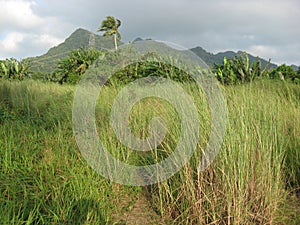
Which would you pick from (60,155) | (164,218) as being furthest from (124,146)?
(164,218)

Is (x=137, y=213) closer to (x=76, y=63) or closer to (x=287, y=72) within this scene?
(x=287, y=72)

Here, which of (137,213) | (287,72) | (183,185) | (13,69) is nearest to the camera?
(183,185)

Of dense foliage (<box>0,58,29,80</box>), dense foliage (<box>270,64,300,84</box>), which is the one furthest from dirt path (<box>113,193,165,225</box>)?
dense foliage (<box>0,58,29,80</box>)

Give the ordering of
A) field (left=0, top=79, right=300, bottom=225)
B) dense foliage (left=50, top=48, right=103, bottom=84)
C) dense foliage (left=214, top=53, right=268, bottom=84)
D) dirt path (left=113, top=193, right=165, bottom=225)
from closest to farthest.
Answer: field (left=0, top=79, right=300, bottom=225)
dirt path (left=113, top=193, right=165, bottom=225)
dense foliage (left=214, top=53, right=268, bottom=84)
dense foliage (left=50, top=48, right=103, bottom=84)

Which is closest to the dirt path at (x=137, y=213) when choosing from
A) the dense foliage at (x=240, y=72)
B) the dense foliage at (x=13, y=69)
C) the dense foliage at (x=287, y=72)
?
the dense foliage at (x=240, y=72)

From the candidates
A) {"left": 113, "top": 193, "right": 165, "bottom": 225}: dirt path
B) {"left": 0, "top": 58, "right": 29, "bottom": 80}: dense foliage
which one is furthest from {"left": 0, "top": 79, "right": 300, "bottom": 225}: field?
{"left": 0, "top": 58, "right": 29, "bottom": 80}: dense foliage

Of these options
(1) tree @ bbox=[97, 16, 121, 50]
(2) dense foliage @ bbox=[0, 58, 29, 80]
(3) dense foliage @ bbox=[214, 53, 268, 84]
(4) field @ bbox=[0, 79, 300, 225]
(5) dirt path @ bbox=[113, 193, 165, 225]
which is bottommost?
(5) dirt path @ bbox=[113, 193, 165, 225]

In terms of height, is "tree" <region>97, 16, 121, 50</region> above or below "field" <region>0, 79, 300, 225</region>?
above

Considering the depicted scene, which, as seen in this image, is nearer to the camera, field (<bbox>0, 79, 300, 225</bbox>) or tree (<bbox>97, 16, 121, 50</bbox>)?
field (<bbox>0, 79, 300, 225</bbox>)

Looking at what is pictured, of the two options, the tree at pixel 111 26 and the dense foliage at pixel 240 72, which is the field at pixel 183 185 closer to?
the dense foliage at pixel 240 72

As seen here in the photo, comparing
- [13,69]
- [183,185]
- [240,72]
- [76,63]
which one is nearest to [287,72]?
[240,72]

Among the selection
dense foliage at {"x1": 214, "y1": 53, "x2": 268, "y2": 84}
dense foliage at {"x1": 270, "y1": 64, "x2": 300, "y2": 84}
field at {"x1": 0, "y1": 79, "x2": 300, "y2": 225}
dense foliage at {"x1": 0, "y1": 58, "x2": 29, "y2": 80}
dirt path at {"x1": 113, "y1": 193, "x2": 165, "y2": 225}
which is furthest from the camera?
dense foliage at {"x1": 0, "y1": 58, "x2": 29, "y2": 80}

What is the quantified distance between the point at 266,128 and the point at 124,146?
4.43 feet

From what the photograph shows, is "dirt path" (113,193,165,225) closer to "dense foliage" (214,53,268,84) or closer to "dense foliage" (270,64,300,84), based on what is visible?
"dense foliage" (214,53,268,84)
